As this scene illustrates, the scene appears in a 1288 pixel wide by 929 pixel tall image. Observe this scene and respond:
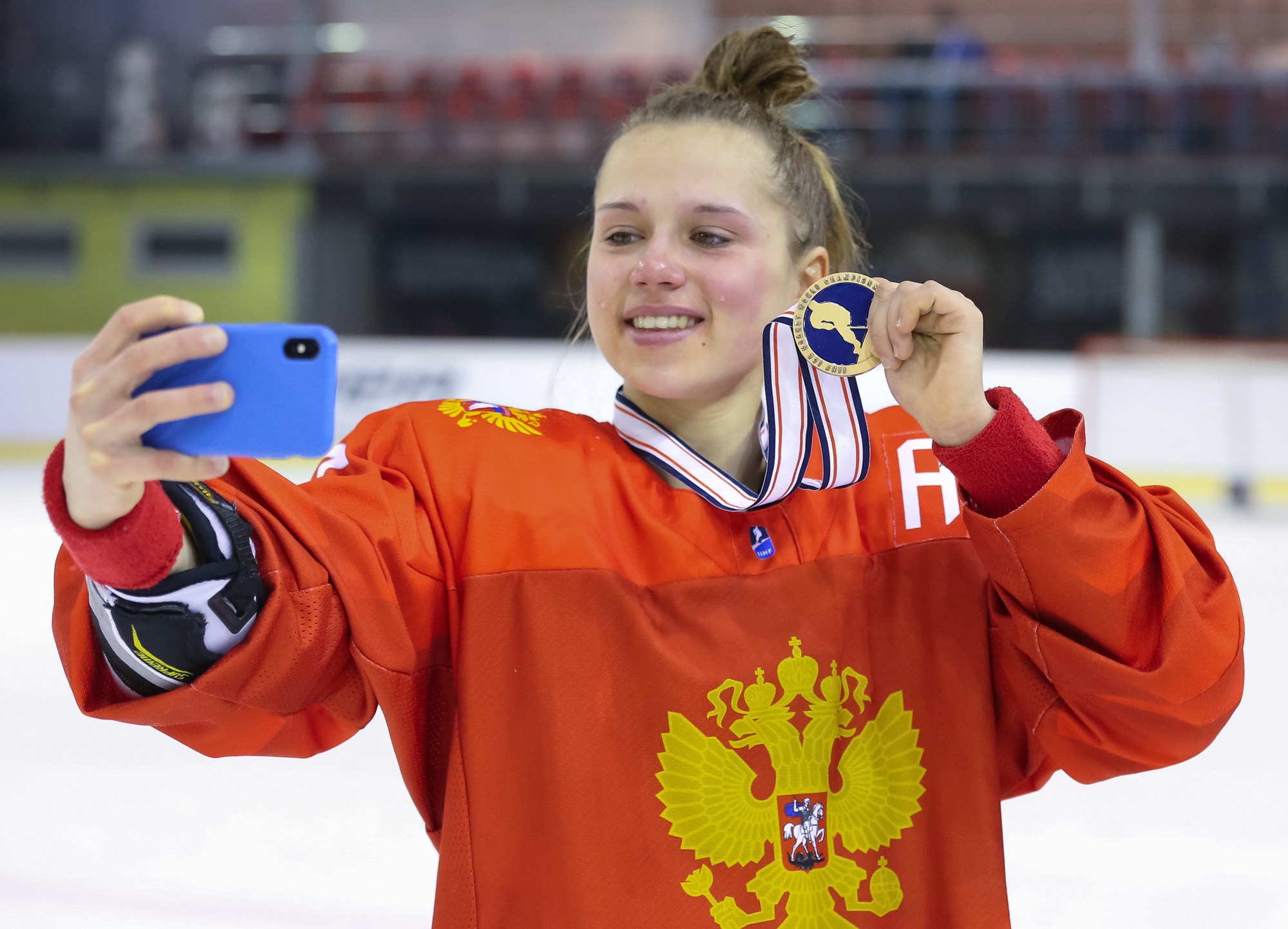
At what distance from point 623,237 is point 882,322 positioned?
0.32m

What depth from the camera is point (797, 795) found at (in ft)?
3.21

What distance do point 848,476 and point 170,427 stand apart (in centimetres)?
55

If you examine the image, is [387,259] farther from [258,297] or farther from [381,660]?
[381,660]

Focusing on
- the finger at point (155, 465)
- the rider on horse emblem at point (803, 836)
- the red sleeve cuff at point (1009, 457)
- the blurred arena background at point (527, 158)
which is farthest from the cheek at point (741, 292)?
the blurred arena background at point (527, 158)

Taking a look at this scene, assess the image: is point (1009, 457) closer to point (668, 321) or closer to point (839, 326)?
point (839, 326)

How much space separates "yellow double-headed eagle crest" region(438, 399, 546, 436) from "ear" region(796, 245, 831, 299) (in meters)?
0.31

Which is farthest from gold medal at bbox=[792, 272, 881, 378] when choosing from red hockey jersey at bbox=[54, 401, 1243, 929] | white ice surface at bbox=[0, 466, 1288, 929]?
white ice surface at bbox=[0, 466, 1288, 929]

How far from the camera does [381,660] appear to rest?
91 centimetres

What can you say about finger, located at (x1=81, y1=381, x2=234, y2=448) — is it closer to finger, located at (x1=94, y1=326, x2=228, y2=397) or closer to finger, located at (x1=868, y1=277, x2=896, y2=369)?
finger, located at (x1=94, y1=326, x2=228, y2=397)

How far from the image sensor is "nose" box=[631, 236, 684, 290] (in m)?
1.06

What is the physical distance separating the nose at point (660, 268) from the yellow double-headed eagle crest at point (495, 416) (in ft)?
0.50

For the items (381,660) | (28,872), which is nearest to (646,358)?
(381,660)

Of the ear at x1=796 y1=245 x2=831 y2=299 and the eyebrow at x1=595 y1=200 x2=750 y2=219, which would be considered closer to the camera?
the eyebrow at x1=595 y1=200 x2=750 y2=219

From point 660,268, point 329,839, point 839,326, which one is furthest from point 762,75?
point 329,839
